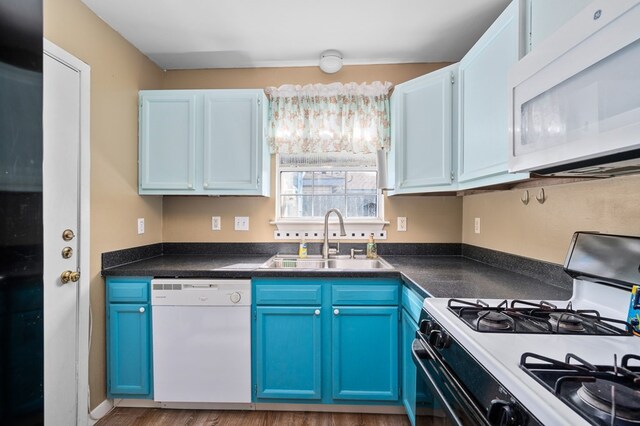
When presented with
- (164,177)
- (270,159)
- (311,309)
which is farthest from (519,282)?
(164,177)

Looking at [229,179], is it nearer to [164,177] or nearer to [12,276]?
[164,177]

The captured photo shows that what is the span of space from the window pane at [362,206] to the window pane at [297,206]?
1.10 feet

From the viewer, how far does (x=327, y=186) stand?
8.81 ft

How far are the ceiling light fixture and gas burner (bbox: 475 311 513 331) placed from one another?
2034 mm

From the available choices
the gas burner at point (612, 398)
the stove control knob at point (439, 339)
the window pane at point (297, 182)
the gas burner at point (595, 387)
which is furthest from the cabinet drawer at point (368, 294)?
the gas burner at point (612, 398)

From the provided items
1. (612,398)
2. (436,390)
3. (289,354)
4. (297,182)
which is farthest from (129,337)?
(612,398)

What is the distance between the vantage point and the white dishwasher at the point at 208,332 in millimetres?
1930

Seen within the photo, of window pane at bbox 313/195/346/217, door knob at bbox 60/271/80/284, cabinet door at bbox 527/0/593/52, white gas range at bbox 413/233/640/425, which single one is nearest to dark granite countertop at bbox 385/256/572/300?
white gas range at bbox 413/233/640/425

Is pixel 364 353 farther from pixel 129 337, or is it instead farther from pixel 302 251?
pixel 129 337

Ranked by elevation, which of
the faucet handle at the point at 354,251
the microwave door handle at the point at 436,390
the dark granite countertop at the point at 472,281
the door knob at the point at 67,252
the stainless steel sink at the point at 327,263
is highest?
the door knob at the point at 67,252

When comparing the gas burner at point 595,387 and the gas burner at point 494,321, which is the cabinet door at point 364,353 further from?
the gas burner at point 595,387

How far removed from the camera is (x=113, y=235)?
6.77ft

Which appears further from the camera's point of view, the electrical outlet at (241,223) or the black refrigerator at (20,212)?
the electrical outlet at (241,223)

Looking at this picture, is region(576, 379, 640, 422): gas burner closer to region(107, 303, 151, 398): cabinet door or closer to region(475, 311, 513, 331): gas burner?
region(475, 311, 513, 331): gas burner
